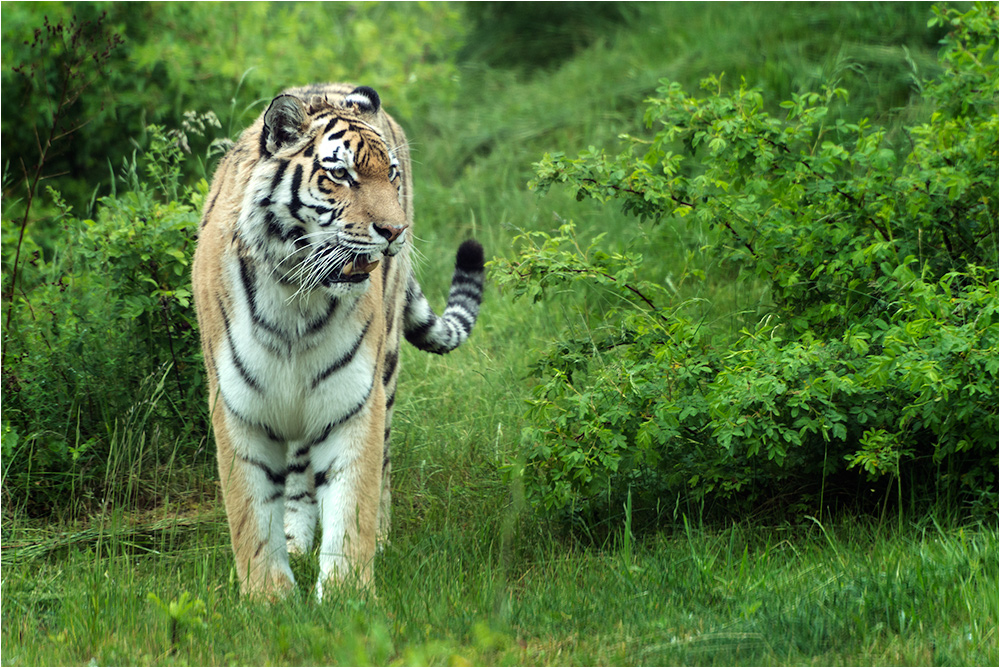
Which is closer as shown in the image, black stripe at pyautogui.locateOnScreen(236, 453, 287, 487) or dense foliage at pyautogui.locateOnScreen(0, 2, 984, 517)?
black stripe at pyautogui.locateOnScreen(236, 453, 287, 487)

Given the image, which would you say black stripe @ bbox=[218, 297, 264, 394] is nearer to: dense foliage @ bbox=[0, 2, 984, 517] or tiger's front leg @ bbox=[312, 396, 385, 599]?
tiger's front leg @ bbox=[312, 396, 385, 599]

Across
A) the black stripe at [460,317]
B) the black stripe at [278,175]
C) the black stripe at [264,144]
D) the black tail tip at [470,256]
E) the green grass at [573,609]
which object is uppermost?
the black stripe at [264,144]

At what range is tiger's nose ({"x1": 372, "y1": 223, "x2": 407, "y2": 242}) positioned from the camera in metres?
3.45

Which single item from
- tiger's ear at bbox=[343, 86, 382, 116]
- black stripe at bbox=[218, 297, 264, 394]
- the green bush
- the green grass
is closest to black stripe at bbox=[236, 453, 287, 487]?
black stripe at bbox=[218, 297, 264, 394]

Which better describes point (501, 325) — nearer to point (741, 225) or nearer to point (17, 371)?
point (741, 225)

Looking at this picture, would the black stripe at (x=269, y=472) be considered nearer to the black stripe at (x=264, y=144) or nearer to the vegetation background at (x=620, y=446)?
the vegetation background at (x=620, y=446)

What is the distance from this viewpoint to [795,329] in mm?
4355

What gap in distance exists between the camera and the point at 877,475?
3902 mm

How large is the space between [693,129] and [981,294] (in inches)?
53.2

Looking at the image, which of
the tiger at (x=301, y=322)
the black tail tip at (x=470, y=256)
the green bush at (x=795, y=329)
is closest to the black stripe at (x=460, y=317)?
the black tail tip at (x=470, y=256)

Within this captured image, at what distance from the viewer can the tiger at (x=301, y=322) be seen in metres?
3.53

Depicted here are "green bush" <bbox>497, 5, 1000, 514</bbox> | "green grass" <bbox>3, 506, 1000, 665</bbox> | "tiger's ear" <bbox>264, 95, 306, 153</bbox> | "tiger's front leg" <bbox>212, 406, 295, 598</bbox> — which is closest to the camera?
"green grass" <bbox>3, 506, 1000, 665</bbox>

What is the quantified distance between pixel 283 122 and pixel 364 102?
20.3 inches

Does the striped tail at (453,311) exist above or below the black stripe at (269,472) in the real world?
above
